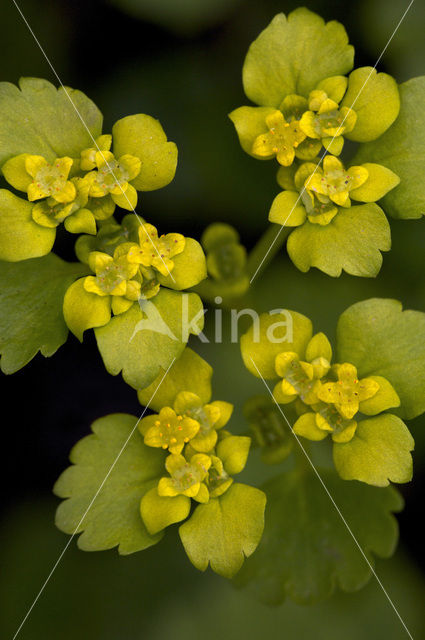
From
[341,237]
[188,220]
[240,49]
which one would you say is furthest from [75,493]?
[240,49]

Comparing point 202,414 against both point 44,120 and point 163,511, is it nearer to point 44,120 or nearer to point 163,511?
point 163,511

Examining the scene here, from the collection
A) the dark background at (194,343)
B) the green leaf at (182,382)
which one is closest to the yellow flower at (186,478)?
the green leaf at (182,382)

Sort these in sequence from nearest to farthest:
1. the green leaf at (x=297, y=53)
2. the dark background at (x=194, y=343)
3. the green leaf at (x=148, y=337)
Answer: the green leaf at (x=148, y=337) → the green leaf at (x=297, y=53) → the dark background at (x=194, y=343)

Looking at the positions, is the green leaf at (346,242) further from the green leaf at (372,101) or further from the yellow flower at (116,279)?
the yellow flower at (116,279)

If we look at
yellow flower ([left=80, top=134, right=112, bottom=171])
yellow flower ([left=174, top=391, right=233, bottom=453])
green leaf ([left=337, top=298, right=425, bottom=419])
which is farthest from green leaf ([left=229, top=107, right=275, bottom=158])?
yellow flower ([left=174, top=391, right=233, bottom=453])

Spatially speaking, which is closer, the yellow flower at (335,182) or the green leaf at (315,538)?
the yellow flower at (335,182)

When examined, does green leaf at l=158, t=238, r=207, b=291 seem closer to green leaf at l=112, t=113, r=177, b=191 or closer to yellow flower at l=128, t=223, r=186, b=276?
yellow flower at l=128, t=223, r=186, b=276

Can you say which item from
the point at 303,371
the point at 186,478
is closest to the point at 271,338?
the point at 303,371
